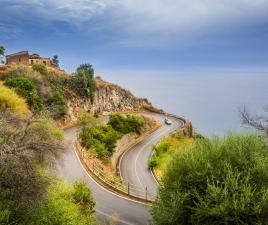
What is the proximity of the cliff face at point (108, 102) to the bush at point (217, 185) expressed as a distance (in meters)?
48.1

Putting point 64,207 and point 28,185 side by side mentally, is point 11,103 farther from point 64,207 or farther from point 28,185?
point 28,185

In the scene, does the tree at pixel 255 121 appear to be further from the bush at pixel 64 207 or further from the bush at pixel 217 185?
the bush at pixel 64 207

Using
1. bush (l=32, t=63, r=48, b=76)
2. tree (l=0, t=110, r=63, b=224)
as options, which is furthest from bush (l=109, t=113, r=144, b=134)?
tree (l=0, t=110, r=63, b=224)

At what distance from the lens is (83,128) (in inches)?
2188

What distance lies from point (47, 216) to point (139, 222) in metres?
10.8

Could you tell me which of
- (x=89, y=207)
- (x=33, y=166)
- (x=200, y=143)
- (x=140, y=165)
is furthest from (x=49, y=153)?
(x=140, y=165)

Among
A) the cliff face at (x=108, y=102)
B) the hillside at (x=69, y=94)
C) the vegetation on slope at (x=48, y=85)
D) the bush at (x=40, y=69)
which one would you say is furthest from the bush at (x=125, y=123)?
A: the bush at (x=40, y=69)

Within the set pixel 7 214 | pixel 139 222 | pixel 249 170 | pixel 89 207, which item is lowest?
pixel 139 222

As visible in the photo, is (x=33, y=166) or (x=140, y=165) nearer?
(x=33, y=166)

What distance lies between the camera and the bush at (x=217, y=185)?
20.3 m

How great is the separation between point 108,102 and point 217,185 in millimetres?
72151

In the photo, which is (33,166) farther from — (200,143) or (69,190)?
(200,143)

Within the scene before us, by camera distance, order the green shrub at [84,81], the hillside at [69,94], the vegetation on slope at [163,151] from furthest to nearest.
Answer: the green shrub at [84,81]
the hillside at [69,94]
the vegetation on slope at [163,151]

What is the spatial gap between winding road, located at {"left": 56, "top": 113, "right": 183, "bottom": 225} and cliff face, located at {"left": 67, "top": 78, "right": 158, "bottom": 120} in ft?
43.4
